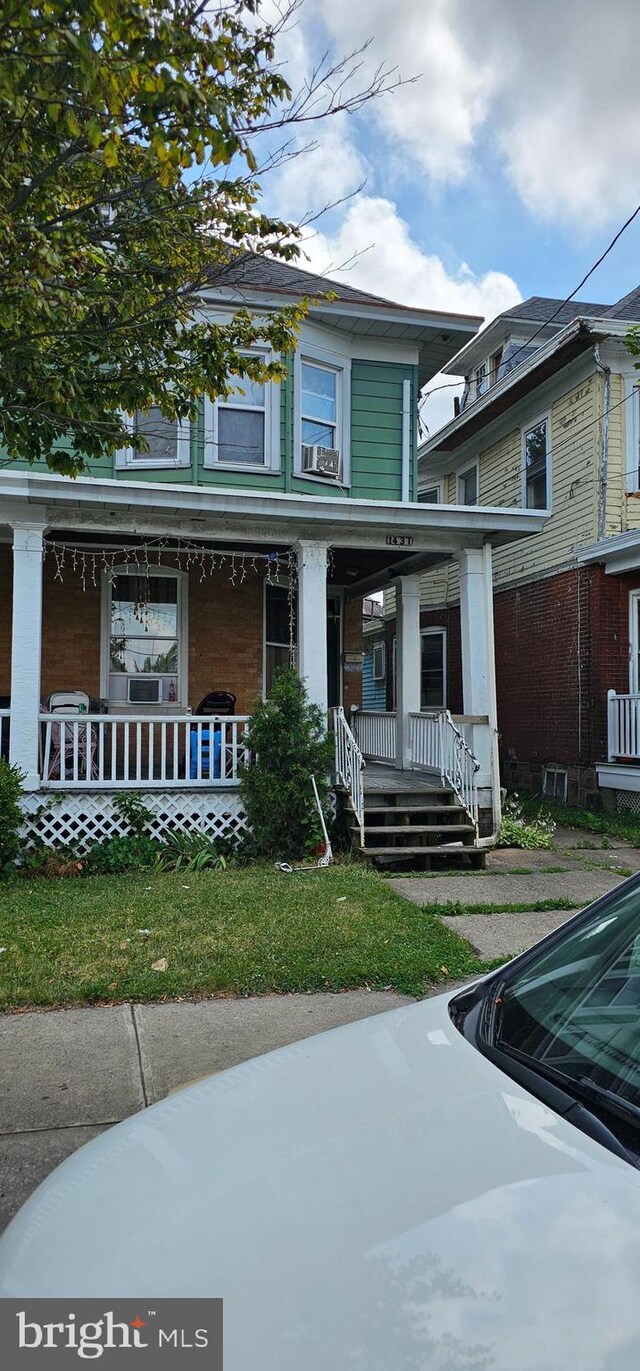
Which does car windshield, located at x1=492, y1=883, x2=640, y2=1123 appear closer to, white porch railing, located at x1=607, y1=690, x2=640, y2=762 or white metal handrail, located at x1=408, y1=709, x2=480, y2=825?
white metal handrail, located at x1=408, y1=709, x2=480, y2=825

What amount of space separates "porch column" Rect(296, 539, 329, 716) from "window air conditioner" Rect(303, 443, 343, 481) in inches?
72.1

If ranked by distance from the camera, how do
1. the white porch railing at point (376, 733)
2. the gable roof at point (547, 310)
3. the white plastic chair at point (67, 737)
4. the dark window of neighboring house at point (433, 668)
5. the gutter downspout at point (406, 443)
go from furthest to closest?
the dark window of neighboring house at point (433, 668) → the gable roof at point (547, 310) → the white porch railing at point (376, 733) → the gutter downspout at point (406, 443) → the white plastic chair at point (67, 737)

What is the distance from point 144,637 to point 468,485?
9.47m

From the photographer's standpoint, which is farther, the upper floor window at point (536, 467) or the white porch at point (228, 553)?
the upper floor window at point (536, 467)

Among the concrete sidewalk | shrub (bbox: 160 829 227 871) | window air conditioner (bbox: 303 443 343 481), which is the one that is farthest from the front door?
the concrete sidewalk

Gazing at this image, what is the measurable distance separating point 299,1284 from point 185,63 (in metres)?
4.39

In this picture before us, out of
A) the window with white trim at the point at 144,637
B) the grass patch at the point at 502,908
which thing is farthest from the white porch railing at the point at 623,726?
the window with white trim at the point at 144,637

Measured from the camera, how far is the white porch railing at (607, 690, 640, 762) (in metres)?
11.9

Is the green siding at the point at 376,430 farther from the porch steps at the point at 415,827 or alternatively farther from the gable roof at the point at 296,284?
the porch steps at the point at 415,827

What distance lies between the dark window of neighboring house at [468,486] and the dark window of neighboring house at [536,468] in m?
2.31

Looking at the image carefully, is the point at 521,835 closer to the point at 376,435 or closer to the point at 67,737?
the point at 67,737

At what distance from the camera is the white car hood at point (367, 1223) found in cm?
132

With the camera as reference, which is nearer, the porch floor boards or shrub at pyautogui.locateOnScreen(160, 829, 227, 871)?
shrub at pyautogui.locateOnScreen(160, 829, 227, 871)

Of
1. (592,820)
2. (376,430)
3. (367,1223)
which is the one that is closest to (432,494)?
(376,430)
